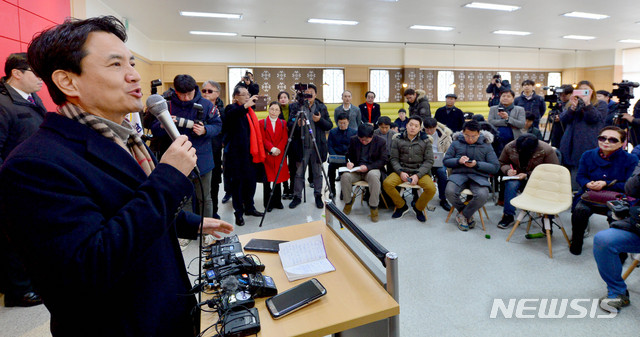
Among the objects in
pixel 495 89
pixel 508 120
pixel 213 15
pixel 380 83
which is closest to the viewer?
pixel 508 120

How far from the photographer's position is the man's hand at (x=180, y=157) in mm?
864

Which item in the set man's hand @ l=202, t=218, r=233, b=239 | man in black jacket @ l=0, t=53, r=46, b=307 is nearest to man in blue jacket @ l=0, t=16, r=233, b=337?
man's hand @ l=202, t=218, r=233, b=239

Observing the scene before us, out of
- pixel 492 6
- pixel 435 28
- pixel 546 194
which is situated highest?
pixel 435 28

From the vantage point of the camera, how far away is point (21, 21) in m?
3.33

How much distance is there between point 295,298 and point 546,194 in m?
3.32

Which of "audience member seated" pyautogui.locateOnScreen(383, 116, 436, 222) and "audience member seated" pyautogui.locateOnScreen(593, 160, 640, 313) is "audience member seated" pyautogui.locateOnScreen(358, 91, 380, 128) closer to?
"audience member seated" pyautogui.locateOnScreen(383, 116, 436, 222)

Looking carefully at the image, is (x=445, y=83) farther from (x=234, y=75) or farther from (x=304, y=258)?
(x=304, y=258)

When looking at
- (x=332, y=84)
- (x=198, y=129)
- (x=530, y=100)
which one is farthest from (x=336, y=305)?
(x=332, y=84)

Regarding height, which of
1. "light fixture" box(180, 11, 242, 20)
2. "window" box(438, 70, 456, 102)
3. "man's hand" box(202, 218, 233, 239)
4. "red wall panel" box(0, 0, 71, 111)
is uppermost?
"light fixture" box(180, 11, 242, 20)

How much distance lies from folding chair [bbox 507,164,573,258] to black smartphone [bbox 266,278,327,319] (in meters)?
2.88

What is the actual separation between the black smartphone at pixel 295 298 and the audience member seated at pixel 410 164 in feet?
10.7

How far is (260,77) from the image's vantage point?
10844 mm

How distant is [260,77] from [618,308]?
997 cm

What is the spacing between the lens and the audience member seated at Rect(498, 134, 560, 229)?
3.89 m
